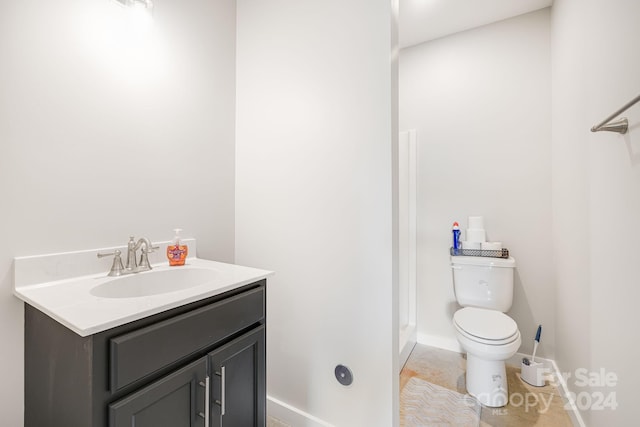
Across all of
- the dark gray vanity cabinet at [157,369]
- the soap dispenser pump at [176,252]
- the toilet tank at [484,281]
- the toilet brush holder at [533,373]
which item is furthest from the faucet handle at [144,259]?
the toilet brush holder at [533,373]

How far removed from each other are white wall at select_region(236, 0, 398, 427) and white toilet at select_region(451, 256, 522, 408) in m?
0.71

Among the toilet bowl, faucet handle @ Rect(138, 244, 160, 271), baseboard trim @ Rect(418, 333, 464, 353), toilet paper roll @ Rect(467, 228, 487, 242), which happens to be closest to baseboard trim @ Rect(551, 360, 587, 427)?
the toilet bowl

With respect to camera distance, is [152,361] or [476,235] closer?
[152,361]

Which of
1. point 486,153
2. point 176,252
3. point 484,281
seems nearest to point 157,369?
point 176,252

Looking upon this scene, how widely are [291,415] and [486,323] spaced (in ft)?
4.24

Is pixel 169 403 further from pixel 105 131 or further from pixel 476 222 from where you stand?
pixel 476 222

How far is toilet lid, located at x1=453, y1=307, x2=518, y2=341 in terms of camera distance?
1.63 metres

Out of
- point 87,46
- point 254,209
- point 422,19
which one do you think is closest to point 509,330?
point 254,209

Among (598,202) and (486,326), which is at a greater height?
(598,202)

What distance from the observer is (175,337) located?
82 cm

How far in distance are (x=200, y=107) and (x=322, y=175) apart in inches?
30.8

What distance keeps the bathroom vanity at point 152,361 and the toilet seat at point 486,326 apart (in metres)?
1.27

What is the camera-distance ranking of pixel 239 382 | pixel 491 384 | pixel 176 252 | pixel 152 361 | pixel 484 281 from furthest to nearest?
pixel 484 281 → pixel 491 384 → pixel 176 252 → pixel 239 382 → pixel 152 361

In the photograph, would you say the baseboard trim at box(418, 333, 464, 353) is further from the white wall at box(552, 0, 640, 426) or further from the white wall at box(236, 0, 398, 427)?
the white wall at box(236, 0, 398, 427)
